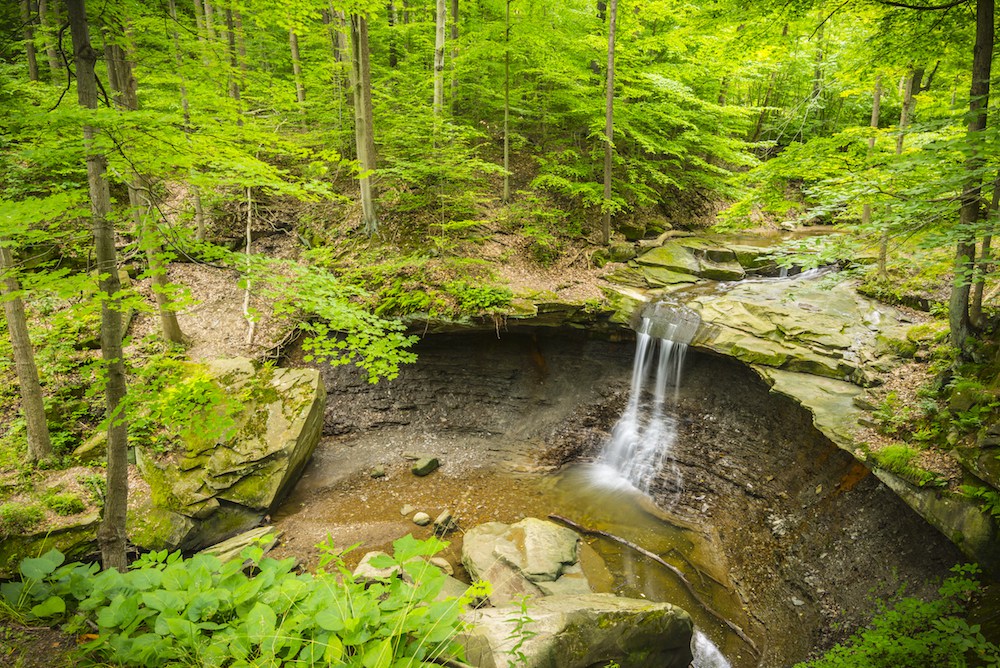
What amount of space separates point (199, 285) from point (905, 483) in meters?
14.2

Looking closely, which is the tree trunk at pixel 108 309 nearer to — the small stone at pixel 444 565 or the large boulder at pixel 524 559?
the small stone at pixel 444 565

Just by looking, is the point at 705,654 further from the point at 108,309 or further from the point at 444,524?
the point at 108,309

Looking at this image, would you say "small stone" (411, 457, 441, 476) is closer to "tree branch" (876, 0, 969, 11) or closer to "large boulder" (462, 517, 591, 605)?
"large boulder" (462, 517, 591, 605)

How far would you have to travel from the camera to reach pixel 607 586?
641cm

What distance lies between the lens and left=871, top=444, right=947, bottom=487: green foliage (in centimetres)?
506

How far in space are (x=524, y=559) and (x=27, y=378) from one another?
7.76 meters

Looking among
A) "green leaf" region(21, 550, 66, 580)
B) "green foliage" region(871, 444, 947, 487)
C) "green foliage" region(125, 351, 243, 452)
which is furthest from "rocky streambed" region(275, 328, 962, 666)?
"green leaf" region(21, 550, 66, 580)

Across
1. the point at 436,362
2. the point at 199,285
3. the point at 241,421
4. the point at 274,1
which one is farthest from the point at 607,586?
the point at 199,285

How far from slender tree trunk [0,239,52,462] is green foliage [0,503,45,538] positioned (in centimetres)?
98

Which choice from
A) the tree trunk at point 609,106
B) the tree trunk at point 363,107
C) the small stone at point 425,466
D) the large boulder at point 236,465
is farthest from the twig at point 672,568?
the tree trunk at point 363,107

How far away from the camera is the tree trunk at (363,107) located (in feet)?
32.3

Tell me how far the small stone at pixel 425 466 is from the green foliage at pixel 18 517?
546cm

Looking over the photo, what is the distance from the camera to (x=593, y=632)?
4543 mm

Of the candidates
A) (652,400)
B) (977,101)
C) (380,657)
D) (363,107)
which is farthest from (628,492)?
(363,107)
